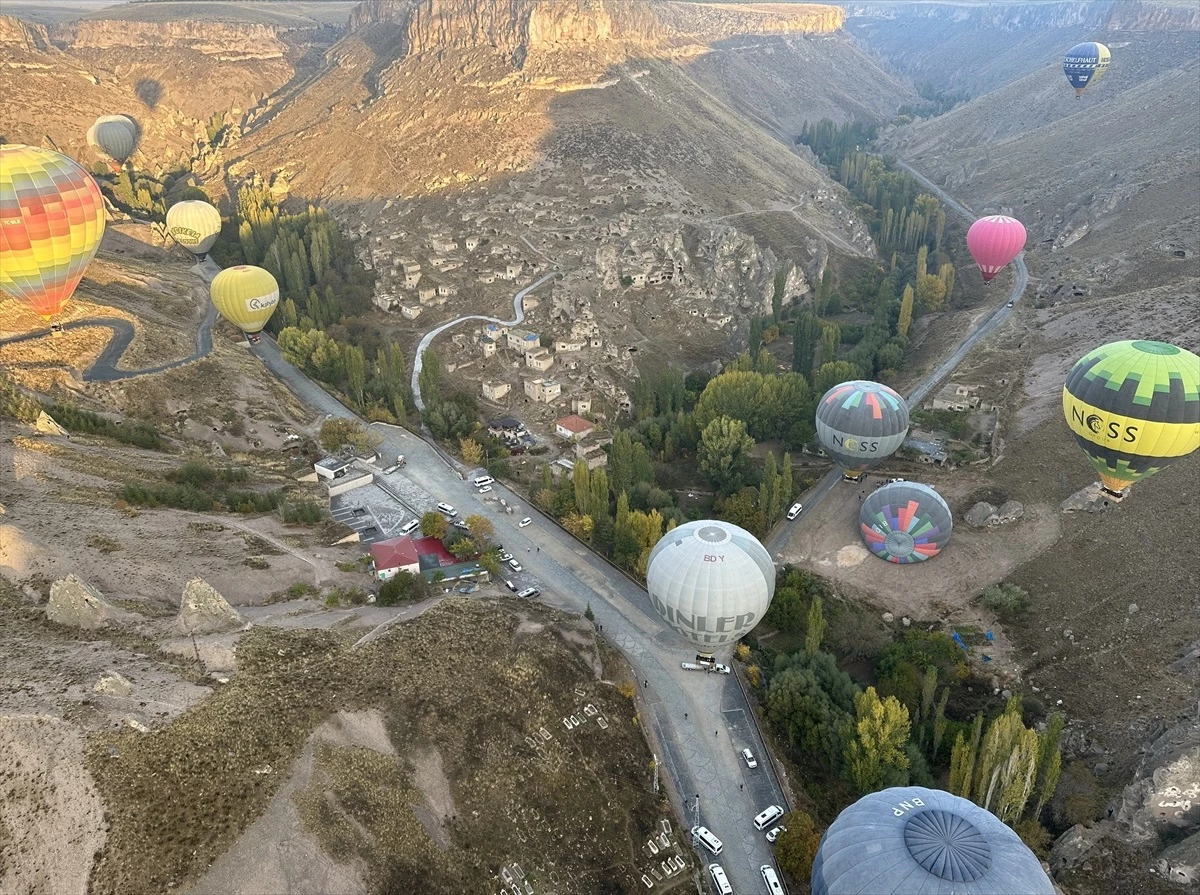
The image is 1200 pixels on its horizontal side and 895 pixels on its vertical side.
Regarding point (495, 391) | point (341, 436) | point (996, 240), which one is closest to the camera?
point (341, 436)

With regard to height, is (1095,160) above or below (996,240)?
below

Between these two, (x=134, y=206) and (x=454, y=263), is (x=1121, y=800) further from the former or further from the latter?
(x=134, y=206)

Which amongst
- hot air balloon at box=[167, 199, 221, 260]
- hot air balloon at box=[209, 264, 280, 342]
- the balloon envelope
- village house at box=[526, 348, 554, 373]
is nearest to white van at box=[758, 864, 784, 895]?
village house at box=[526, 348, 554, 373]

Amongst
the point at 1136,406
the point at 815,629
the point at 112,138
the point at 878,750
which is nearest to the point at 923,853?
the point at 878,750

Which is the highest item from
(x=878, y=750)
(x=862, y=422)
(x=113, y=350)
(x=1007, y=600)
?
(x=113, y=350)

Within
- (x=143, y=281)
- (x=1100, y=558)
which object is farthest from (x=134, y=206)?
(x=1100, y=558)

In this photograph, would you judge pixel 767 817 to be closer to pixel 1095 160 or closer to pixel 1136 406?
pixel 1136 406

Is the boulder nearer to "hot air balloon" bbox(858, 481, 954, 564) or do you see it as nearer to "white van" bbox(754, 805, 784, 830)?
"white van" bbox(754, 805, 784, 830)
